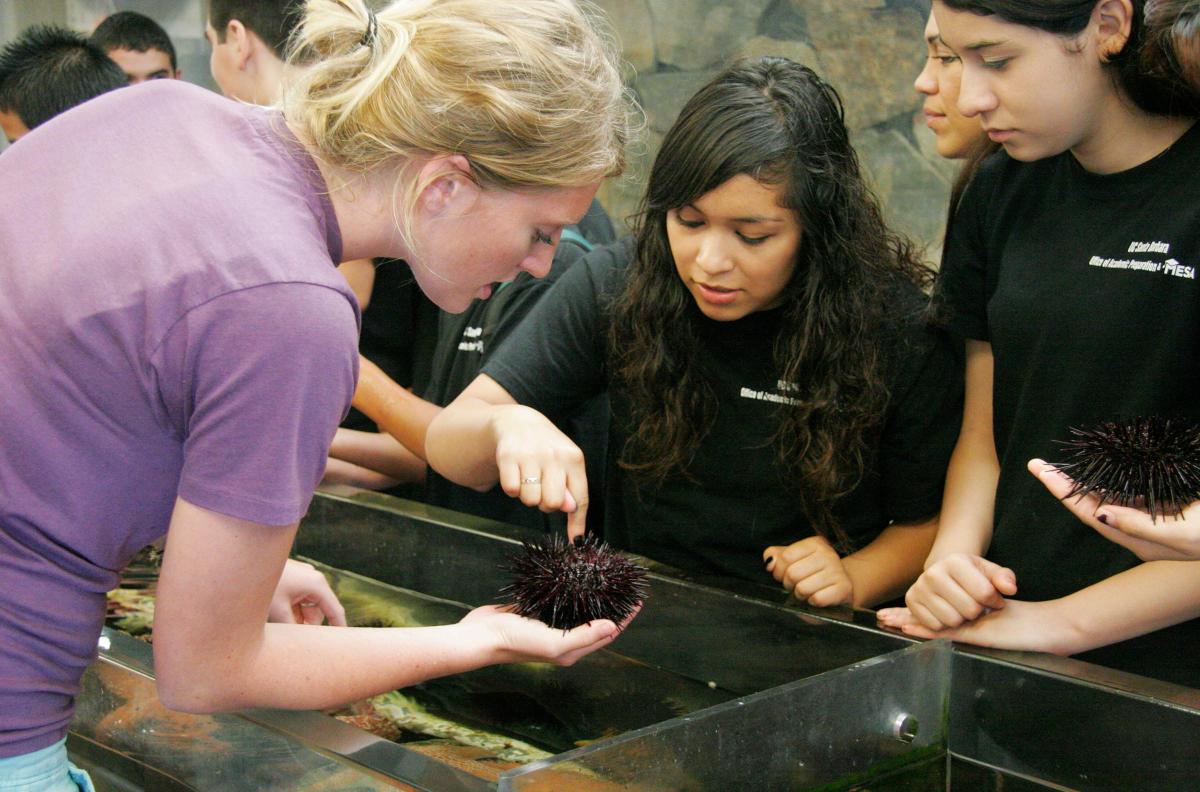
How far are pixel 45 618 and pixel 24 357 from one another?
10.2 inches

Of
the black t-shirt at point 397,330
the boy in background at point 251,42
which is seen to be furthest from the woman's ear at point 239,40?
the black t-shirt at point 397,330

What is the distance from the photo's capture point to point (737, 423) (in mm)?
2121

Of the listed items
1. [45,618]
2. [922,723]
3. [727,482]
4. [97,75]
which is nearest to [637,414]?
[727,482]

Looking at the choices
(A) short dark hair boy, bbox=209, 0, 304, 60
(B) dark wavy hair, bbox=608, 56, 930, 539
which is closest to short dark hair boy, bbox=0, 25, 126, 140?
(A) short dark hair boy, bbox=209, 0, 304, 60

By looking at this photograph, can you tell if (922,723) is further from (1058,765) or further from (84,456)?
(84,456)

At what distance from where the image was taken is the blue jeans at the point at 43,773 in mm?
1181

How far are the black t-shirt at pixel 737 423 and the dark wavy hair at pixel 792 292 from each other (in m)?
0.04

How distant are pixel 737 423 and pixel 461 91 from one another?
1032 millimetres

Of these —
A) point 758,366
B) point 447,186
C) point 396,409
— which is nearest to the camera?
point 447,186

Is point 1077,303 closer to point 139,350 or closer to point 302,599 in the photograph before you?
point 302,599

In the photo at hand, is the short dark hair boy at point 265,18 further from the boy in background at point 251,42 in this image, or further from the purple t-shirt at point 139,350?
the purple t-shirt at point 139,350

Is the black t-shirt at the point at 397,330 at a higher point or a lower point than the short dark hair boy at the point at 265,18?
lower

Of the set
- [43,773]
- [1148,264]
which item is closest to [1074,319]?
[1148,264]

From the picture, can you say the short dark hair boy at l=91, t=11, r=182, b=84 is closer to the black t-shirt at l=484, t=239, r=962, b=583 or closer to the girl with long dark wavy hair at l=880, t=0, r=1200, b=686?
the black t-shirt at l=484, t=239, r=962, b=583
